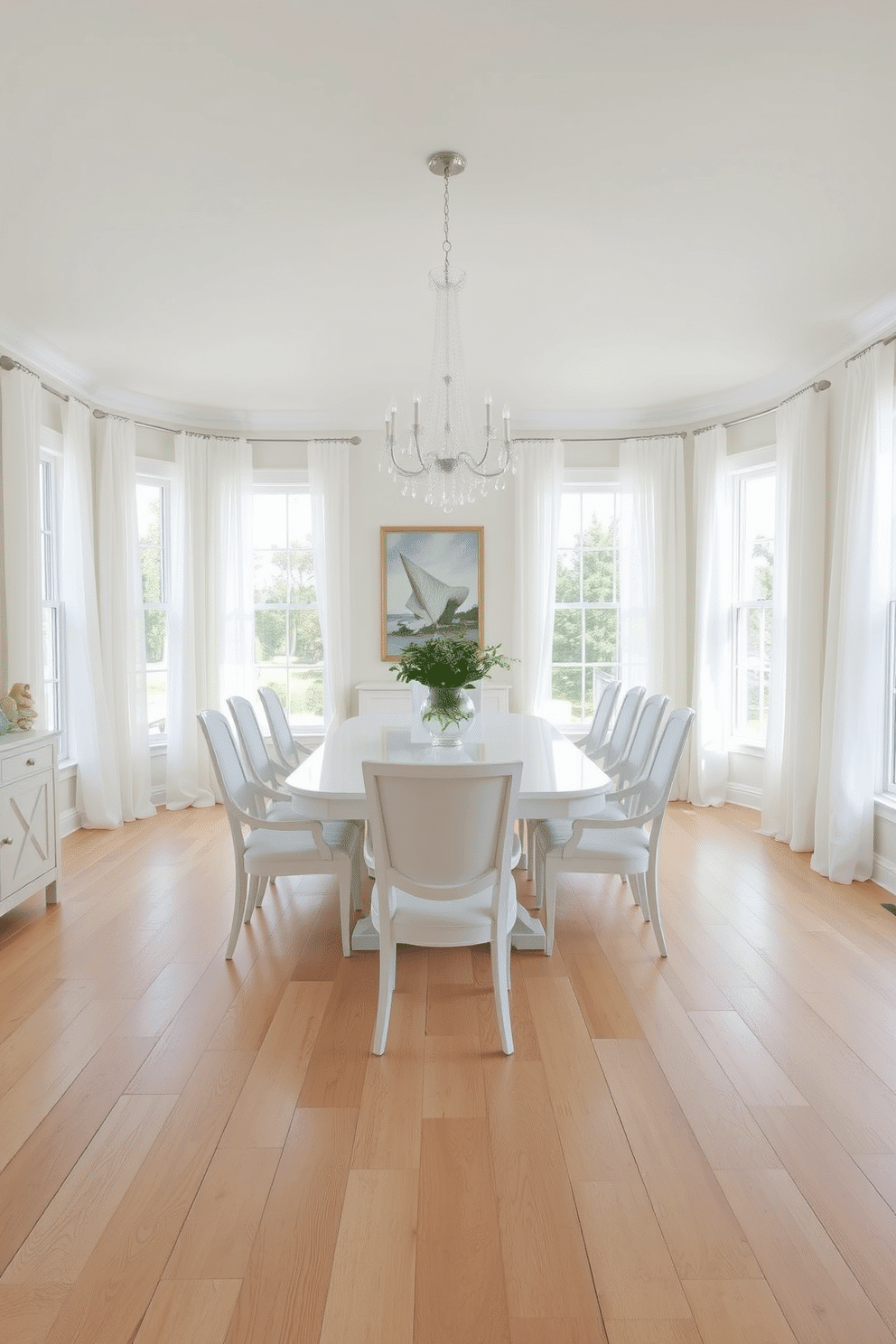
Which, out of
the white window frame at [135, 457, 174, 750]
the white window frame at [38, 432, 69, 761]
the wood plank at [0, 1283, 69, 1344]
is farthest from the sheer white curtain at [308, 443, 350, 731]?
the wood plank at [0, 1283, 69, 1344]

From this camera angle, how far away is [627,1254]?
1795 mm

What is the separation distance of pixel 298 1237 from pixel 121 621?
482 cm

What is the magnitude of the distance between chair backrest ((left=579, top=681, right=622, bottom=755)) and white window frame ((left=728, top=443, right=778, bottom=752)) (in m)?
1.67

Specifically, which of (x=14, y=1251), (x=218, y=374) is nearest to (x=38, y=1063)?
(x=14, y=1251)

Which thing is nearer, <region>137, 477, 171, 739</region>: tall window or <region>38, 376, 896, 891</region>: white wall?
<region>137, 477, 171, 739</region>: tall window

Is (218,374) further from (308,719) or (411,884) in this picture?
(411,884)

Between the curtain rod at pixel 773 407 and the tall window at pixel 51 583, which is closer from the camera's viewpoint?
the curtain rod at pixel 773 407

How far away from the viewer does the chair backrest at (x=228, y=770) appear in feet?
10.9

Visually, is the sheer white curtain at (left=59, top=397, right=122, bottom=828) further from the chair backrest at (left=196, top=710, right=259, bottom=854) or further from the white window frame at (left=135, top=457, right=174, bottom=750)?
A: the chair backrest at (left=196, top=710, right=259, bottom=854)

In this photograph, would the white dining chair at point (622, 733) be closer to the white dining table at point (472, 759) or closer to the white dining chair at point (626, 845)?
the white dining table at point (472, 759)

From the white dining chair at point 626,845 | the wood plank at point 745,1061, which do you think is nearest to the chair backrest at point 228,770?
the white dining chair at point 626,845

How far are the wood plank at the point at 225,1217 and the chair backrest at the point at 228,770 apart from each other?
4.45ft

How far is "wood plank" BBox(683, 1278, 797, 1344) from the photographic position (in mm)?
1582

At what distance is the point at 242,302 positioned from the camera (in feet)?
14.4
